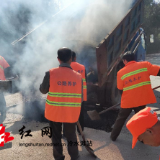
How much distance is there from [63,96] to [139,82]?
126 centimetres

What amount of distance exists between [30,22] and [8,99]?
3465 mm

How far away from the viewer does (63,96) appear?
2.25 m

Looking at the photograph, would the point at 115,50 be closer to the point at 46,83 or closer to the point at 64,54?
the point at 64,54

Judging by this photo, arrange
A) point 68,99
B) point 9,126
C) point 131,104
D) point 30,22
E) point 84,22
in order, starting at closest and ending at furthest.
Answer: point 68,99 → point 131,104 → point 9,126 → point 84,22 → point 30,22

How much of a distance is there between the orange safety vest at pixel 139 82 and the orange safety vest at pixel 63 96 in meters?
0.96

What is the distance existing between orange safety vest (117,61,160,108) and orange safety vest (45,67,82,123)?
0.96 m

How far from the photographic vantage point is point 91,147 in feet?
9.82

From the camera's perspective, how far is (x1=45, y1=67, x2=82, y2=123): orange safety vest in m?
2.25

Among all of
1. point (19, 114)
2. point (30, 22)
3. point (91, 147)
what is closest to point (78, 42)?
point (19, 114)

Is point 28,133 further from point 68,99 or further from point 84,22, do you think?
point 84,22

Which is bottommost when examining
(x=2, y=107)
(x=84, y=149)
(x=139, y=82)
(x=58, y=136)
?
(x=84, y=149)

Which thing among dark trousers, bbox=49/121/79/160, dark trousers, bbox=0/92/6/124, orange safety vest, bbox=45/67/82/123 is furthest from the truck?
dark trousers, bbox=0/92/6/124

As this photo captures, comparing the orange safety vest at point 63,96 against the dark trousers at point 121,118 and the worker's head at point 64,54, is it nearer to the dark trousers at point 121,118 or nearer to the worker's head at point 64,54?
the worker's head at point 64,54

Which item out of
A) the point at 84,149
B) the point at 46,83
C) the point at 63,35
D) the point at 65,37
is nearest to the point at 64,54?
the point at 46,83
